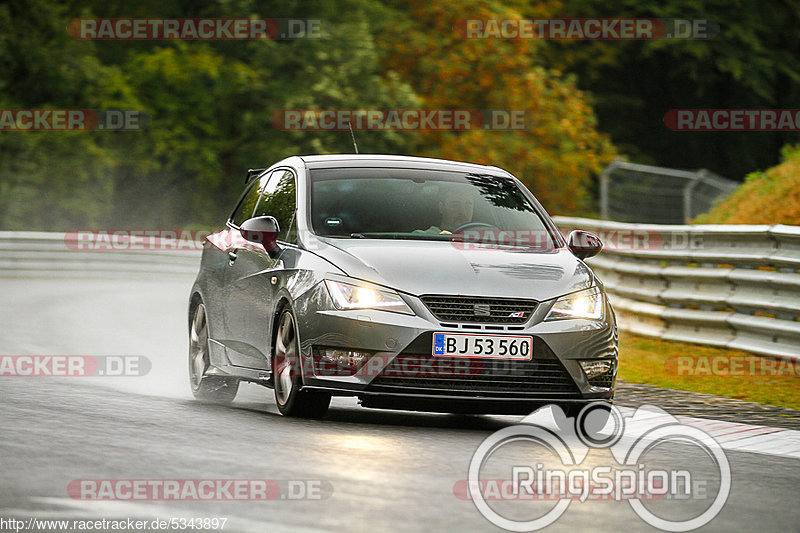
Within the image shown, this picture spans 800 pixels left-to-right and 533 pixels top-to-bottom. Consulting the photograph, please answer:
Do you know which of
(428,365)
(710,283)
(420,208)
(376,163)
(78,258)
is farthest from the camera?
(78,258)

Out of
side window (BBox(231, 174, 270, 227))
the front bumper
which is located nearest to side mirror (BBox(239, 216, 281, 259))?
the front bumper

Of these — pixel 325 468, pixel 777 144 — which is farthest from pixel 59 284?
pixel 777 144

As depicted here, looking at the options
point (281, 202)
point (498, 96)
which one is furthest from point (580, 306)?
point (498, 96)

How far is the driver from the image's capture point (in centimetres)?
1005

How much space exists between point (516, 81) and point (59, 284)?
17625 mm

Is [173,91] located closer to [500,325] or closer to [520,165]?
[520,165]

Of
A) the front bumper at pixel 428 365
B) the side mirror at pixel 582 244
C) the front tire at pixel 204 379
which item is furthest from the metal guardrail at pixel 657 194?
the front bumper at pixel 428 365

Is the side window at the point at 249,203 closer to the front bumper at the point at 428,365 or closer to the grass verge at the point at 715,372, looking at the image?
the front bumper at the point at 428,365

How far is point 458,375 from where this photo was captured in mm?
8836

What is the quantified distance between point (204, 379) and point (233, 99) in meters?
28.1

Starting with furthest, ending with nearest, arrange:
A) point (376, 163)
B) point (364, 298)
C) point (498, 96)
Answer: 1. point (498, 96)
2. point (376, 163)
3. point (364, 298)

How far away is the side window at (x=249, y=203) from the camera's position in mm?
11289

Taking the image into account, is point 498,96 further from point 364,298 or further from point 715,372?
point 364,298

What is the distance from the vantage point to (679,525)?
645cm
